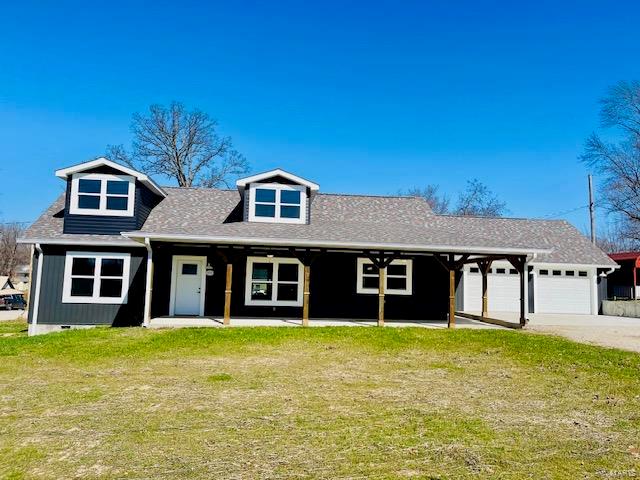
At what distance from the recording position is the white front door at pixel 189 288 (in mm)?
14789

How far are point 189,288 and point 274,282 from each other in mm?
2919

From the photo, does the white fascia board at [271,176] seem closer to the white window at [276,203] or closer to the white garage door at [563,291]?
the white window at [276,203]

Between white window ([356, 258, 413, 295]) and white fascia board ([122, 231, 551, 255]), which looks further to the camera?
white window ([356, 258, 413, 295])

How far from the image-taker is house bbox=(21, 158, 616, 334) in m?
13.2

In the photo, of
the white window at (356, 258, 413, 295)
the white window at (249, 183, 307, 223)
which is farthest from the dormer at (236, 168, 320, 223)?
the white window at (356, 258, 413, 295)

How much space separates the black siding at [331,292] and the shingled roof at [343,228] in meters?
1.20

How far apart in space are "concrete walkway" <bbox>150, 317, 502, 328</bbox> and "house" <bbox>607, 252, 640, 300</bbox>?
41.5 ft

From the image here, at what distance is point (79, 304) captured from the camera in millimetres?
13633

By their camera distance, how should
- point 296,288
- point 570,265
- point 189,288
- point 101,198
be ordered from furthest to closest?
point 570,265, point 296,288, point 189,288, point 101,198

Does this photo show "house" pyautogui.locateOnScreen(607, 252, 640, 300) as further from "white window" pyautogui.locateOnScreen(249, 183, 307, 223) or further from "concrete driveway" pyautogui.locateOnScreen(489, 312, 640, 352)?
"white window" pyautogui.locateOnScreen(249, 183, 307, 223)

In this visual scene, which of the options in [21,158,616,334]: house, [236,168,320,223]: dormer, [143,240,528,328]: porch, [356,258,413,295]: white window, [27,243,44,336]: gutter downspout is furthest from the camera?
[356,258,413,295]: white window

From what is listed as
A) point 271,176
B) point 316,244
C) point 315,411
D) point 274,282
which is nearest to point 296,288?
point 274,282

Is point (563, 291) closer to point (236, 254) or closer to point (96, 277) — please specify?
point (236, 254)

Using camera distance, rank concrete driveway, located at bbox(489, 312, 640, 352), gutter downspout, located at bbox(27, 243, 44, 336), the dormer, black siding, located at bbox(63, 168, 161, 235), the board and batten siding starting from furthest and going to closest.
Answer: the dormer
black siding, located at bbox(63, 168, 161, 235)
the board and batten siding
gutter downspout, located at bbox(27, 243, 44, 336)
concrete driveway, located at bbox(489, 312, 640, 352)
